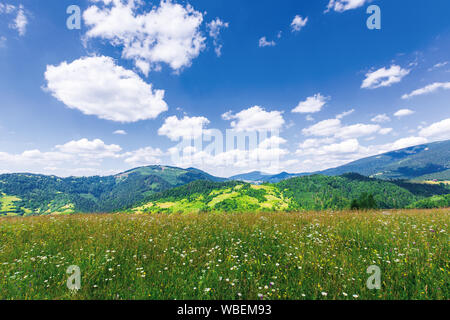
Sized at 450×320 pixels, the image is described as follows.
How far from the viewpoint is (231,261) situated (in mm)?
4410

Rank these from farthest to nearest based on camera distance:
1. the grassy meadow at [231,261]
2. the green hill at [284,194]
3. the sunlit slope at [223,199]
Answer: the green hill at [284,194], the sunlit slope at [223,199], the grassy meadow at [231,261]

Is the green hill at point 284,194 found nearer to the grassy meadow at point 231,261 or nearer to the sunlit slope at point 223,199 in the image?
the sunlit slope at point 223,199

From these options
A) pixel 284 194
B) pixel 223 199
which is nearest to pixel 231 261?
pixel 223 199

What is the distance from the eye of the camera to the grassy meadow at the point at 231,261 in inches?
131

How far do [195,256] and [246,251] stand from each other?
140 cm

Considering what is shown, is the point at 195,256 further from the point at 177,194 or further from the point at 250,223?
the point at 177,194

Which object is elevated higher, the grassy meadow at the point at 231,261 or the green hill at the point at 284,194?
the grassy meadow at the point at 231,261

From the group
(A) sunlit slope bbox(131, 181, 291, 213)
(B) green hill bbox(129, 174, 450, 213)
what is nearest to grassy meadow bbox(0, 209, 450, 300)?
(A) sunlit slope bbox(131, 181, 291, 213)

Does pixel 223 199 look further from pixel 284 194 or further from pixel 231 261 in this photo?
pixel 231 261

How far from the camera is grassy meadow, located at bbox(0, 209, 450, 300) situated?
332 cm

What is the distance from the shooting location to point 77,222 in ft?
25.9

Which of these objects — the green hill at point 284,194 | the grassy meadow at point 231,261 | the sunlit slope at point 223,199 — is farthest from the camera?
the green hill at point 284,194

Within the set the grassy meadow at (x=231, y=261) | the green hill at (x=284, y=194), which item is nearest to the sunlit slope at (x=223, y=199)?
the green hill at (x=284, y=194)

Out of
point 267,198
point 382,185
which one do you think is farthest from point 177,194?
point 382,185
